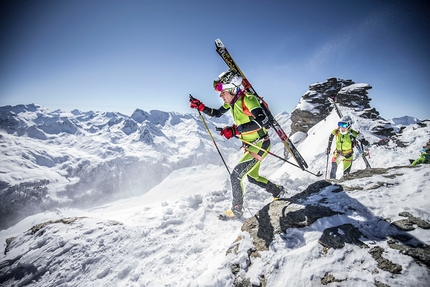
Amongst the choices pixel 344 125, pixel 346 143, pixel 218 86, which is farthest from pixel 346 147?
pixel 218 86

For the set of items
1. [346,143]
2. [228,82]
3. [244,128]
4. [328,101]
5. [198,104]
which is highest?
[328,101]

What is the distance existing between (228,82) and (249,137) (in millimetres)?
1649

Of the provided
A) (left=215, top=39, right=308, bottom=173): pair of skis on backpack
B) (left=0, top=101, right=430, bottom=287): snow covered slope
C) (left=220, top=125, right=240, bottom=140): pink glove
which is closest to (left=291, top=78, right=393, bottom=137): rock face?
(left=215, top=39, right=308, bottom=173): pair of skis on backpack

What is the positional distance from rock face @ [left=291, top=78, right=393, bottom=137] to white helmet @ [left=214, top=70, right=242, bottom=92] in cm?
2680

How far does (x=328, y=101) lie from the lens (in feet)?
111

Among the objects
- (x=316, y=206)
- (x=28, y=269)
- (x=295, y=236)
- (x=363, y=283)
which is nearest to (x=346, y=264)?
(x=363, y=283)

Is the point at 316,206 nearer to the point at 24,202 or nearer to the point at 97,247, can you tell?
the point at 97,247

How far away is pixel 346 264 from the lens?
8.32 feet

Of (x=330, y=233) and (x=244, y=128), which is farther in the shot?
(x=244, y=128)

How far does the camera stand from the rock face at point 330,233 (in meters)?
2.49

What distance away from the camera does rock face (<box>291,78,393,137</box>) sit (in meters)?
27.3

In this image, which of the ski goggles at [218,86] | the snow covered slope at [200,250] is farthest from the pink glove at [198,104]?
the snow covered slope at [200,250]

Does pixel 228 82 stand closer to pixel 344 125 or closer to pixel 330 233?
pixel 330 233

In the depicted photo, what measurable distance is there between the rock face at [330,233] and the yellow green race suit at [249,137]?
1.01 meters
